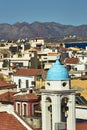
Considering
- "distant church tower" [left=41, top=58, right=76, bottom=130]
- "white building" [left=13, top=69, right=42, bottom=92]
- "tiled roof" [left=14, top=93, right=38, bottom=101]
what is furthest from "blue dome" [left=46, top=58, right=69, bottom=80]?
"white building" [left=13, top=69, right=42, bottom=92]

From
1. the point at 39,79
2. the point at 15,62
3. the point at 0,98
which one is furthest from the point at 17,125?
the point at 15,62

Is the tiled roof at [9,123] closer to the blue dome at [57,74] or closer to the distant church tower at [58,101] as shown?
the distant church tower at [58,101]

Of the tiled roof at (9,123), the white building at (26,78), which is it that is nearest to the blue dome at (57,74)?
the tiled roof at (9,123)

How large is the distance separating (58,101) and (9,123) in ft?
8.35

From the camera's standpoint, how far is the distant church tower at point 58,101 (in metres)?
19.9

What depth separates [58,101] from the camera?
65.2 ft

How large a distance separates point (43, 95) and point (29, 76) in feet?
132

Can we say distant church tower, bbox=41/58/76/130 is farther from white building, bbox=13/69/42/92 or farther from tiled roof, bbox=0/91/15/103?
white building, bbox=13/69/42/92

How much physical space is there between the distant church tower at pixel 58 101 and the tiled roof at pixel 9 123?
1637mm

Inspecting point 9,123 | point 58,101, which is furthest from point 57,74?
point 9,123

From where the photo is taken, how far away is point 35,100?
37969 millimetres

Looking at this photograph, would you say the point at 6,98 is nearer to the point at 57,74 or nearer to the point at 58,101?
the point at 57,74

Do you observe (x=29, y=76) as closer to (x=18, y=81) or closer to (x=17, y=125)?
(x=18, y=81)

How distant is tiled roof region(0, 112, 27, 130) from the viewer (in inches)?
845
